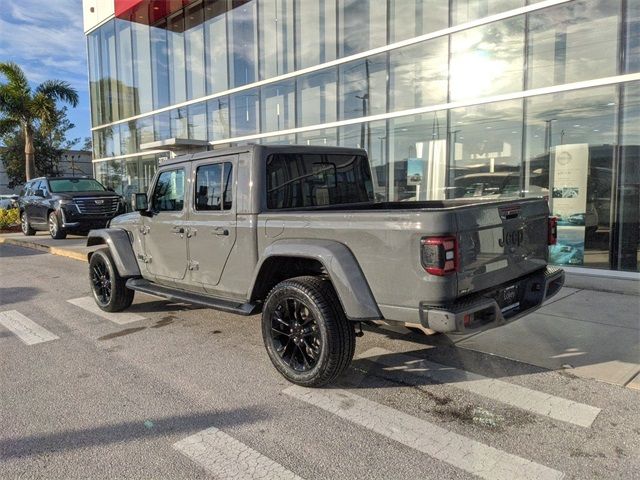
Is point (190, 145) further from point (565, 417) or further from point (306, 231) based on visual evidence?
point (565, 417)

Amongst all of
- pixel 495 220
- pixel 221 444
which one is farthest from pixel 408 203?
pixel 221 444

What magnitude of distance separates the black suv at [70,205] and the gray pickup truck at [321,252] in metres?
9.47

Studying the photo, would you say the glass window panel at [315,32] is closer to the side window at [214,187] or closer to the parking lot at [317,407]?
the side window at [214,187]

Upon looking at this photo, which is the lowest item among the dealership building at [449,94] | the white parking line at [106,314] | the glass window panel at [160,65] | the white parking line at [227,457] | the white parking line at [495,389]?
the white parking line at [227,457]

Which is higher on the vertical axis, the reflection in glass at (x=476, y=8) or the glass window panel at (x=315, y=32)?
the glass window panel at (x=315, y=32)

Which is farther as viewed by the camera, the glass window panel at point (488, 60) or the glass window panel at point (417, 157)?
the glass window panel at point (417, 157)

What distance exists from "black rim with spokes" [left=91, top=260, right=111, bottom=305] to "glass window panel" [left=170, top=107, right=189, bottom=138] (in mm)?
11715

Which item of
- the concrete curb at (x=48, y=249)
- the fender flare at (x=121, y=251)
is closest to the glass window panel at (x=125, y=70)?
the concrete curb at (x=48, y=249)

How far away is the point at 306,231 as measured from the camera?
3.89 meters

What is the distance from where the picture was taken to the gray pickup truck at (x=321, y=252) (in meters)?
3.31

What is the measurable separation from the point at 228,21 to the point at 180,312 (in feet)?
39.8

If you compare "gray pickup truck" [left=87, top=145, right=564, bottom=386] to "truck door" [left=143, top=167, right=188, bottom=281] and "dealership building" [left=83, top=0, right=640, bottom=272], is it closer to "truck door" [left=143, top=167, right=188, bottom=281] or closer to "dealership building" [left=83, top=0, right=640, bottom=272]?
"truck door" [left=143, top=167, right=188, bottom=281]

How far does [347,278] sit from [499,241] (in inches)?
46.6

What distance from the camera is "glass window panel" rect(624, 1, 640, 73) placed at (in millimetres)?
7562
